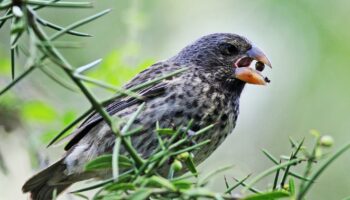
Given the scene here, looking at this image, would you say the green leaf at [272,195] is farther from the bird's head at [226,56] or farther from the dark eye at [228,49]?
the dark eye at [228,49]

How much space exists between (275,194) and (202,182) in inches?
6.4

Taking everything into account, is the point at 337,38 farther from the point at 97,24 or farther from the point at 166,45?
the point at 97,24

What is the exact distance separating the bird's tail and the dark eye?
3.46 feet

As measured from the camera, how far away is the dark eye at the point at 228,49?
4.11 m

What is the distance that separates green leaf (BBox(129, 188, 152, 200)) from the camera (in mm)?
1373

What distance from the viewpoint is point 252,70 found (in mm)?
3797

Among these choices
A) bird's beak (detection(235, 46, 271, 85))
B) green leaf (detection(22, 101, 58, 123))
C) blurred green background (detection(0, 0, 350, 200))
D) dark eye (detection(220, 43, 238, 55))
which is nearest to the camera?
green leaf (detection(22, 101, 58, 123))

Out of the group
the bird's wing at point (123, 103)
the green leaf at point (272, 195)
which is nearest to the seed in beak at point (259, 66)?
the bird's wing at point (123, 103)

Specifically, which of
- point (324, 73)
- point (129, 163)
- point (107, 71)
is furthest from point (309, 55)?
point (129, 163)

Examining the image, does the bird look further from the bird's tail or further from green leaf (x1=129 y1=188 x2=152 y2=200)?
green leaf (x1=129 y1=188 x2=152 y2=200)

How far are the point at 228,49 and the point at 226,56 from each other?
2.2 inches

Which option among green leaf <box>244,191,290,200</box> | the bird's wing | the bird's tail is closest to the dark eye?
the bird's wing

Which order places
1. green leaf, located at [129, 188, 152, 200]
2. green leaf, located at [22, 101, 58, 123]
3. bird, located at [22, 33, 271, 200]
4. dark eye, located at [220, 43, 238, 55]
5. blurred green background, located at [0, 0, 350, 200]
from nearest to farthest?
green leaf, located at [129, 188, 152, 200]
green leaf, located at [22, 101, 58, 123]
bird, located at [22, 33, 271, 200]
dark eye, located at [220, 43, 238, 55]
blurred green background, located at [0, 0, 350, 200]

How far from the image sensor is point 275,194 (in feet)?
4.90
